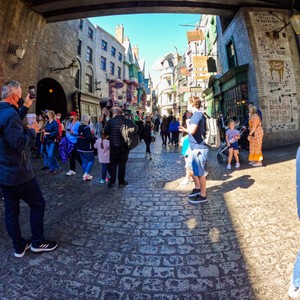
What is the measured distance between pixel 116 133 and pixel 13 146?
9.97 ft

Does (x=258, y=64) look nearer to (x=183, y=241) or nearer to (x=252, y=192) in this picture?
(x=252, y=192)

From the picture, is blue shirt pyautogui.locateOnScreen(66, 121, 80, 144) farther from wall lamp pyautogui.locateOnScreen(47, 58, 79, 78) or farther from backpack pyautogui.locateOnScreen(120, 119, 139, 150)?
wall lamp pyautogui.locateOnScreen(47, 58, 79, 78)

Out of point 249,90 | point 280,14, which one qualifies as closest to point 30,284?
point 249,90

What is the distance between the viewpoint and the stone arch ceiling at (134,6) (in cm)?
1036

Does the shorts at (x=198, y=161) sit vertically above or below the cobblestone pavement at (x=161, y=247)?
above

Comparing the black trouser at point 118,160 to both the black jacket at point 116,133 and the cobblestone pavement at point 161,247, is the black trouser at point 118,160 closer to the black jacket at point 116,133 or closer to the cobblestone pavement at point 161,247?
the black jacket at point 116,133

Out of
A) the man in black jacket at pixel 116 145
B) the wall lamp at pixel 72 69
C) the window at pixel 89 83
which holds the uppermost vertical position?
the window at pixel 89 83

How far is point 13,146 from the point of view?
2.37 metres

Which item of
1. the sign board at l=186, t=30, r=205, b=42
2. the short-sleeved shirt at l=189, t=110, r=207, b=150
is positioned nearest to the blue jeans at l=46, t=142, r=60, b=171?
the short-sleeved shirt at l=189, t=110, r=207, b=150

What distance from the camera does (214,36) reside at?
640 inches

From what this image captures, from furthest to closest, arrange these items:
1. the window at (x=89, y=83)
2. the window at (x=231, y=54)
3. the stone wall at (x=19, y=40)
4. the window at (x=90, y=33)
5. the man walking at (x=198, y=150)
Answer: the window at (x=90, y=33) → the window at (x=89, y=83) → the window at (x=231, y=54) → the stone wall at (x=19, y=40) → the man walking at (x=198, y=150)

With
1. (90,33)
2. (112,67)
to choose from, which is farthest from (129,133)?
(112,67)

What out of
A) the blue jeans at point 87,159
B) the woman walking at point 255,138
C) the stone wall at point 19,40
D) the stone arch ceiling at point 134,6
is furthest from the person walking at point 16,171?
the stone arch ceiling at point 134,6

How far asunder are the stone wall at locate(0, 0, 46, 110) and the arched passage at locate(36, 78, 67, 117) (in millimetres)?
4411
